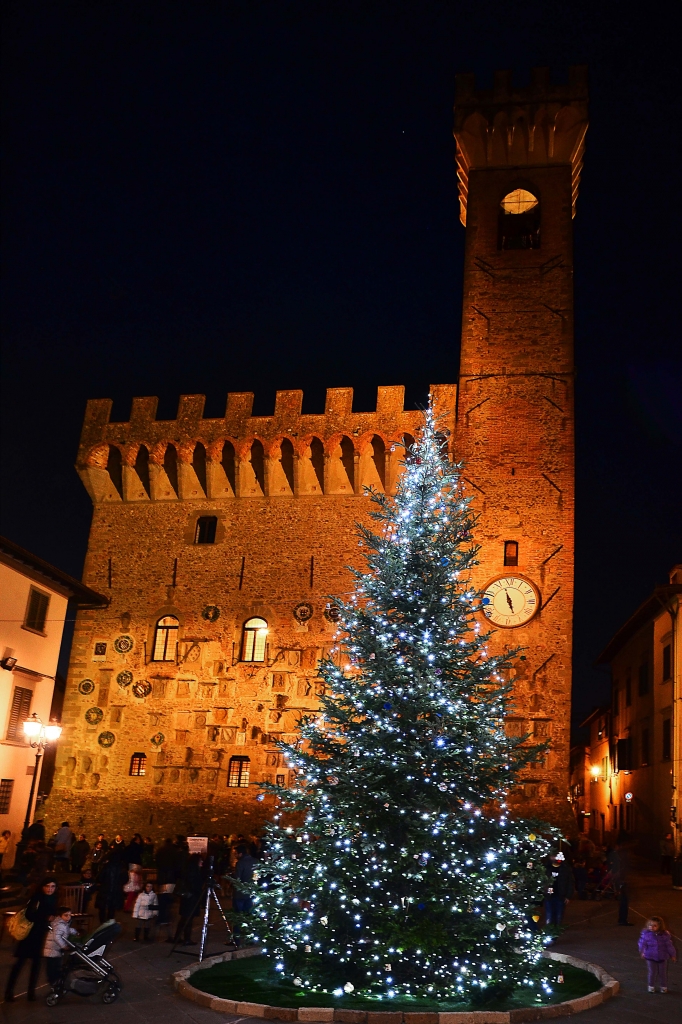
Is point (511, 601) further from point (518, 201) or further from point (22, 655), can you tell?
point (22, 655)

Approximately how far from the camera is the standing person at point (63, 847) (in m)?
19.4

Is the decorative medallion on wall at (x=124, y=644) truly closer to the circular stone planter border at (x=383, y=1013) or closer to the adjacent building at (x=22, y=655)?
the adjacent building at (x=22, y=655)

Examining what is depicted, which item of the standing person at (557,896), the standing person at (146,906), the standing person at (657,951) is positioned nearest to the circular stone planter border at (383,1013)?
the standing person at (657,951)

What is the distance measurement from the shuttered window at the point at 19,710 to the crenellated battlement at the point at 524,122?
19.2 metres

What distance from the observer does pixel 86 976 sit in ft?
32.2

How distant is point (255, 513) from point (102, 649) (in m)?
5.76

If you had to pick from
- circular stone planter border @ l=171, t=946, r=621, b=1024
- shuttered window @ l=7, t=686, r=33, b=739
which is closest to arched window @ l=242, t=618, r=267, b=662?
shuttered window @ l=7, t=686, r=33, b=739

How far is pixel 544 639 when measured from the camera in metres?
22.5

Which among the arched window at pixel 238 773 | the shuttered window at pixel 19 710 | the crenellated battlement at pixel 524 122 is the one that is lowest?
the arched window at pixel 238 773

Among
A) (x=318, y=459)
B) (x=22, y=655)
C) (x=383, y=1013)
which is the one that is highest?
(x=318, y=459)

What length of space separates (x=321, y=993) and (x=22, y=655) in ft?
48.3

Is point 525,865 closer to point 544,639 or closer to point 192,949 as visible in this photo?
point 192,949

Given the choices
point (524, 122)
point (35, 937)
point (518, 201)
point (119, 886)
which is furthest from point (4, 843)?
point (524, 122)

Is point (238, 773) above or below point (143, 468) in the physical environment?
below
